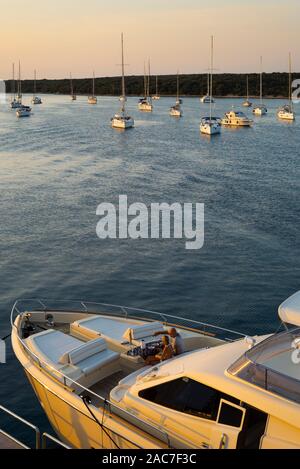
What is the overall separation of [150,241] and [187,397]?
20.6m

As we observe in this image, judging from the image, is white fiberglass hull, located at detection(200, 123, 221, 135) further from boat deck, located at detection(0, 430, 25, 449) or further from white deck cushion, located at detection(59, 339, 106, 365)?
boat deck, located at detection(0, 430, 25, 449)

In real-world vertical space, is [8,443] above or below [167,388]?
below

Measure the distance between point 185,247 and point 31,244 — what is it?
8.28 meters

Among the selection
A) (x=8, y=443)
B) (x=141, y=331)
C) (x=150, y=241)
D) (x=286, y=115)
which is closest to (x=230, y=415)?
(x=141, y=331)

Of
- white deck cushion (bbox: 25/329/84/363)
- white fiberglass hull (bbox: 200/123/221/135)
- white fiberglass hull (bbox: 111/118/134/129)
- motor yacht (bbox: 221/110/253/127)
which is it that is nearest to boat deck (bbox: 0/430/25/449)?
white deck cushion (bbox: 25/329/84/363)

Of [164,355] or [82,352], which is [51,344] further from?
[164,355]

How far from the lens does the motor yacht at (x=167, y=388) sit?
9000mm

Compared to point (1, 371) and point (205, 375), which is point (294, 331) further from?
point (1, 371)

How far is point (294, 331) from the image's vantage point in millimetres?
10328

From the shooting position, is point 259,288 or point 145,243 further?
point 145,243

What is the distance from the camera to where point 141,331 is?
13016mm

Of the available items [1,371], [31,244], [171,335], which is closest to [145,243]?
[31,244]
